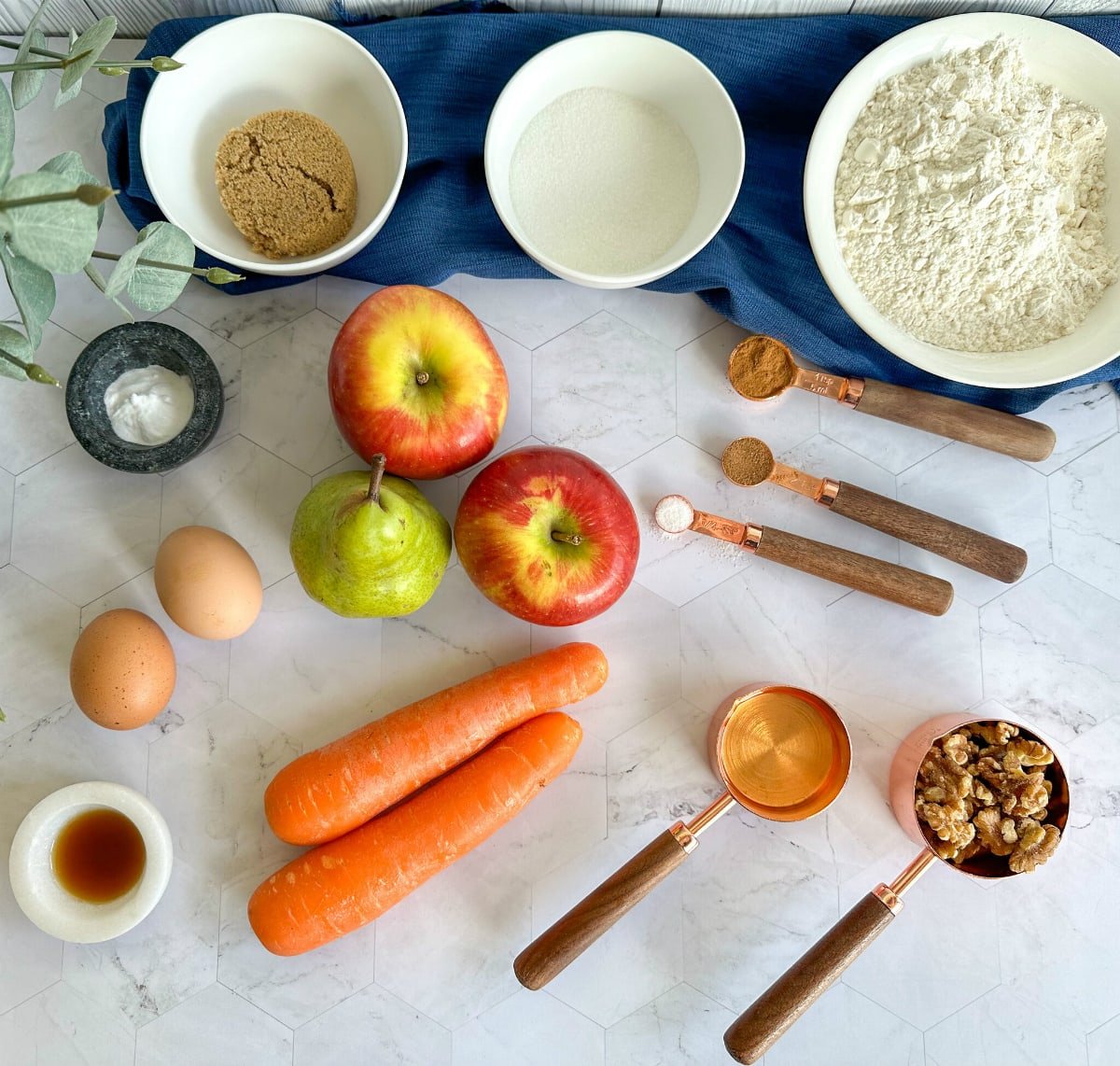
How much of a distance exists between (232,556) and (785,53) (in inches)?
33.8

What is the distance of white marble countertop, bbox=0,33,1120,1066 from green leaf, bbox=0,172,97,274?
2.07ft

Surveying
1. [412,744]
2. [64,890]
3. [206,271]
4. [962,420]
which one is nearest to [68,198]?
[206,271]

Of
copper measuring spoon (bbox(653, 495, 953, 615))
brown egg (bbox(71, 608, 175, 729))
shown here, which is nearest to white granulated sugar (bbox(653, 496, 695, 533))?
copper measuring spoon (bbox(653, 495, 953, 615))

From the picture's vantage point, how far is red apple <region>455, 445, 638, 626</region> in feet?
3.12

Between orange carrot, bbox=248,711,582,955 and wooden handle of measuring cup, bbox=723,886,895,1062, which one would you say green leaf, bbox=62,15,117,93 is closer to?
orange carrot, bbox=248,711,582,955

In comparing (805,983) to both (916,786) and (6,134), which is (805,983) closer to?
(916,786)

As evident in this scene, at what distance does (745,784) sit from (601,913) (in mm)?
208

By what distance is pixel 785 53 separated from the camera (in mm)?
1084

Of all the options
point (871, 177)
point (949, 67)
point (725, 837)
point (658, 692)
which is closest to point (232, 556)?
point (658, 692)

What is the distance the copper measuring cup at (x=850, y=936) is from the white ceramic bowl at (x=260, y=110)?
868mm

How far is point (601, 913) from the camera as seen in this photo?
0.95 metres

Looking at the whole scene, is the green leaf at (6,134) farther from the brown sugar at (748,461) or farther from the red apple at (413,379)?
the brown sugar at (748,461)

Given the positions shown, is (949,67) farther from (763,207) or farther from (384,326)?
(384,326)

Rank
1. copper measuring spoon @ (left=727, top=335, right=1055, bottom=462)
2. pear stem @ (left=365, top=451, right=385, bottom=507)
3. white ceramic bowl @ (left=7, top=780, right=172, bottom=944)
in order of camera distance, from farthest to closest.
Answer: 1. copper measuring spoon @ (left=727, top=335, right=1055, bottom=462)
2. white ceramic bowl @ (left=7, top=780, right=172, bottom=944)
3. pear stem @ (left=365, top=451, right=385, bottom=507)
